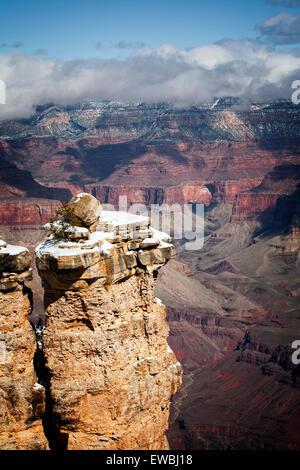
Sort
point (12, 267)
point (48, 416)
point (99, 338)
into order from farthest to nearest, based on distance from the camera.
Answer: point (48, 416), point (12, 267), point (99, 338)

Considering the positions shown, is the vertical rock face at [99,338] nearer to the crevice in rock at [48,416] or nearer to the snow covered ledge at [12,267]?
the crevice in rock at [48,416]

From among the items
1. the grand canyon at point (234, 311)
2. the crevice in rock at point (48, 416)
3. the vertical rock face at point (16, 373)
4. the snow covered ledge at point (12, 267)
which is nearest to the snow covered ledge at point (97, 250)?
the snow covered ledge at point (12, 267)

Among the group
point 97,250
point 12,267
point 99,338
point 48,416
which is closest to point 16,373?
point 48,416

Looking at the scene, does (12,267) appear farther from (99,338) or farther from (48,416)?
(48,416)

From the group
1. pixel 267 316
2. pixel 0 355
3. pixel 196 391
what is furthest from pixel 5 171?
pixel 0 355

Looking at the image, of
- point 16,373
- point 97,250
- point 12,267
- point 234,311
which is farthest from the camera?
point 234,311

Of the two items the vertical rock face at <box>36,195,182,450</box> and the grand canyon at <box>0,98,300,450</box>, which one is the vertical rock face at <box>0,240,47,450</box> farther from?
the grand canyon at <box>0,98,300,450</box>
